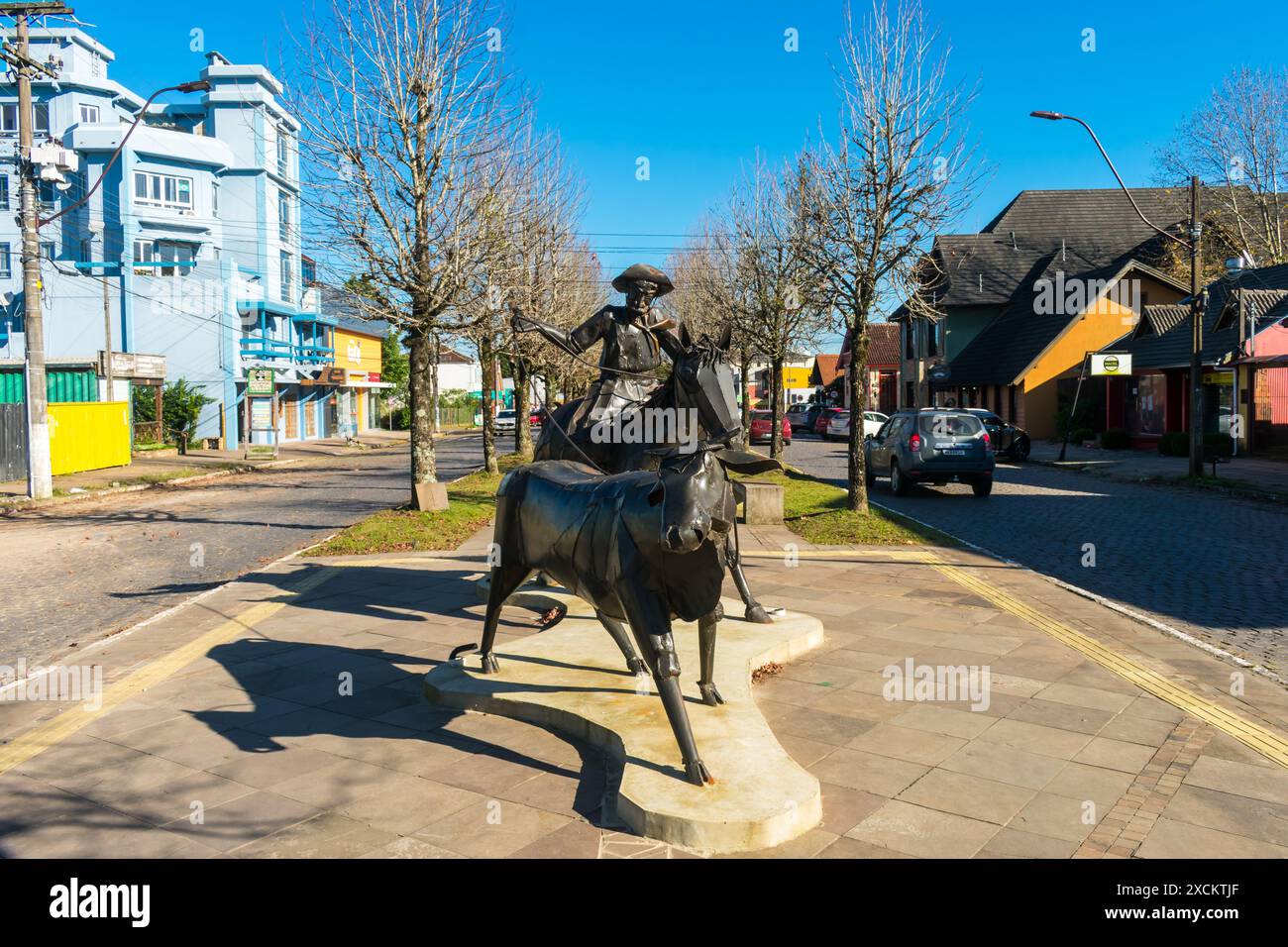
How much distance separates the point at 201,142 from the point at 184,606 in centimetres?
3704

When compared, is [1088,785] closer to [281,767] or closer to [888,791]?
[888,791]

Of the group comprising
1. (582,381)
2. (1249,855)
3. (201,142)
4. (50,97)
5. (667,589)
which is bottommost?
(1249,855)

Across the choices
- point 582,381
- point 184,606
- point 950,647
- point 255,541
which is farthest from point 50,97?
point 950,647

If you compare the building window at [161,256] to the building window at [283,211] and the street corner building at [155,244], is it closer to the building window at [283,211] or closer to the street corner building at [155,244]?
the street corner building at [155,244]

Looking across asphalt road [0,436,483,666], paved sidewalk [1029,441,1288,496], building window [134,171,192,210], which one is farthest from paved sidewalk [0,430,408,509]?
paved sidewalk [1029,441,1288,496]

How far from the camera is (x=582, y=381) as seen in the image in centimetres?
3750

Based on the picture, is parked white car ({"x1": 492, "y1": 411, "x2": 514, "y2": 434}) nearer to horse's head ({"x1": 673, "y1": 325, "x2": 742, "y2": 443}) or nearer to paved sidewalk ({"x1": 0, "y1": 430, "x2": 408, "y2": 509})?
paved sidewalk ({"x1": 0, "y1": 430, "x2": 408, "y2": 509})

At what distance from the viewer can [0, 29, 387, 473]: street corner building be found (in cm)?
3759

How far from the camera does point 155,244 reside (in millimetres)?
38438

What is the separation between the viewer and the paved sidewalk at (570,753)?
4.16 m

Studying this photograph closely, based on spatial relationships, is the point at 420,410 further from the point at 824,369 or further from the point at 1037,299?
the point at 824,369

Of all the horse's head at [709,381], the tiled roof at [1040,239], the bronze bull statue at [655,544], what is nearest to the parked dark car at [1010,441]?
the tiled roof at [1040,239]

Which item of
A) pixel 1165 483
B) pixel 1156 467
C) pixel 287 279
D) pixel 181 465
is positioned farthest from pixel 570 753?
pixel 287 279

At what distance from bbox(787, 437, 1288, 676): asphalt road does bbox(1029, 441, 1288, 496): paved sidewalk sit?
3.73 feet
